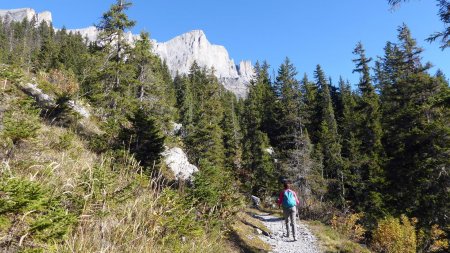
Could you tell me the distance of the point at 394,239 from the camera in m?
17.3

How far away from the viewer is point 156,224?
150 inches

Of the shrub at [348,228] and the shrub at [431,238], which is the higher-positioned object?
the shrub at [348,228]

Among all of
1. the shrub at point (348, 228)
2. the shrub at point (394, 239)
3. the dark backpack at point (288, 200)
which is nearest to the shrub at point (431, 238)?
the shrub at point (394, 239)

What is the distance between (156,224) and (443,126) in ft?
72.2

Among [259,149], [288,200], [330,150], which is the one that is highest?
[259,149]

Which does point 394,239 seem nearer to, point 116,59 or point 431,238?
point 431,238

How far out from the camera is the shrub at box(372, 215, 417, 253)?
17.0 metres

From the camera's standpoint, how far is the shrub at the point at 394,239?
55.7ft

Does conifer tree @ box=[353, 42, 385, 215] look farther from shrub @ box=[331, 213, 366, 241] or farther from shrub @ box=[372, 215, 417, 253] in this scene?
shrub @ box=[372, 215, 417, 253]

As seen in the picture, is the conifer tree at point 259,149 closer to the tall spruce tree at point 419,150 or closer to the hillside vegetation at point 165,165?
the hillside vegetation at point 165,165

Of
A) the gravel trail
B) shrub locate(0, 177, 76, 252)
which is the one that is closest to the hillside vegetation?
shrub locate(0, 177, 76, 252)

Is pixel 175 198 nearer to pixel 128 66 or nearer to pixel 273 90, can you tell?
pixel 128 66

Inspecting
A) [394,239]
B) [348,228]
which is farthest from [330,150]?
[394,239]

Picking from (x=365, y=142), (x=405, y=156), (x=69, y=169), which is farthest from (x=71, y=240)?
(x=365, y=142)
